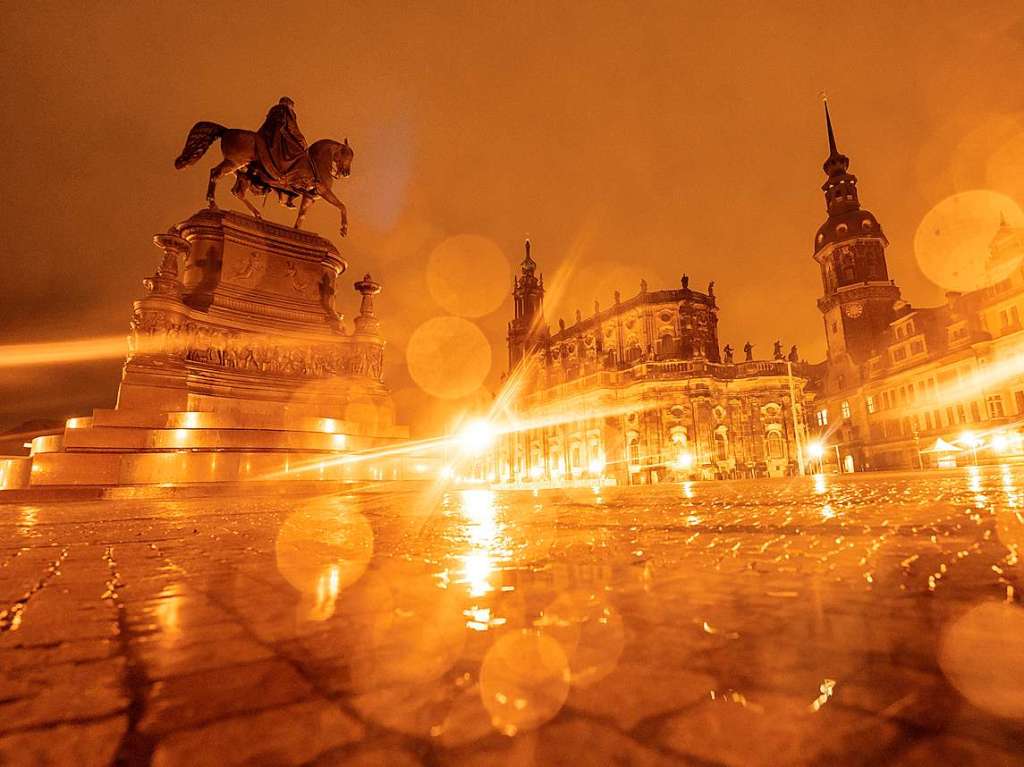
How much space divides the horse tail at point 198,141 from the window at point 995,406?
123 feet

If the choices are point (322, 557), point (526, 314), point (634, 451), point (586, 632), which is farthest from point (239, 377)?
point (526, 314)

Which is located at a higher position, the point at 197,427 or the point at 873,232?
the point at 873,232

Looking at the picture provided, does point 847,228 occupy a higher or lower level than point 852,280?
Result: higher

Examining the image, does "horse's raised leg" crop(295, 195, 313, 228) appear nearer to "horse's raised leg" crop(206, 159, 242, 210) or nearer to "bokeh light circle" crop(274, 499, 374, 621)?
Result: "horse's raised leg" crop(206, 159, 242, 210)

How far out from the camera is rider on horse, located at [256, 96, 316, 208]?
13.5m

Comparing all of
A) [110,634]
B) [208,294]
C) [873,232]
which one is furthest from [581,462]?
[110,634]

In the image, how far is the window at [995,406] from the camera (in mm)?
28016

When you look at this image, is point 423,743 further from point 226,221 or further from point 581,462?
point 581,462

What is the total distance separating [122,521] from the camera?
4832 mm

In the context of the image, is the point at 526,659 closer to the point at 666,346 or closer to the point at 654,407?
the point at 654,407

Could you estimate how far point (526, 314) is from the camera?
7138cm

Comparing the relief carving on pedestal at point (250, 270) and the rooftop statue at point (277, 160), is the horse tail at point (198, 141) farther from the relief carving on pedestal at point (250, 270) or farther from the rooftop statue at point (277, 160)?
the relief carving on pedestal at point (250, 270)

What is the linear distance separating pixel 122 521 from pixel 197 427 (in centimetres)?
530

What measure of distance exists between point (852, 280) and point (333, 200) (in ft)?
160
